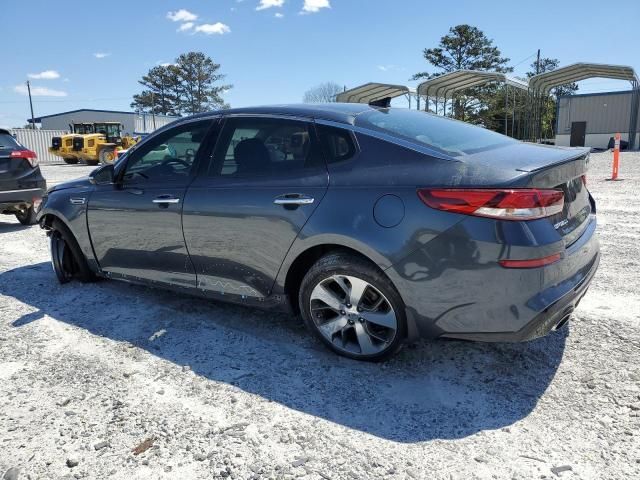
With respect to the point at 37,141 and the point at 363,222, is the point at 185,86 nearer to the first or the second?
the point at 37,141

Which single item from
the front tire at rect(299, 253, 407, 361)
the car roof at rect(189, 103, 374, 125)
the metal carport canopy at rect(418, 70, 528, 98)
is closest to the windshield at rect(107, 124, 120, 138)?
the metal carport canopy at rect(418, 70, 528, 98)

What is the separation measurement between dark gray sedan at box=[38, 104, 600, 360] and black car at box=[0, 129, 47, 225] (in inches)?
173

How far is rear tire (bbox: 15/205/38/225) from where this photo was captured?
26.5 feet

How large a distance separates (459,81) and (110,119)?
52.7m

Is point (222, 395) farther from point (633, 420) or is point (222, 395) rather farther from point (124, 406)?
point (633, 420)

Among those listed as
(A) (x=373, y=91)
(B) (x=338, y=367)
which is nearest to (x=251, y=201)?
(B) (x=338, y=367)

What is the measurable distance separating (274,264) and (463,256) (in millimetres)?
1213

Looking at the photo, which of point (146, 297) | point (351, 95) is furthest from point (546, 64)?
point (146, 297)

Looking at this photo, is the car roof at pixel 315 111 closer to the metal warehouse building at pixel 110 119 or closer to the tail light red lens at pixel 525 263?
the tail light red lens at pixel 525 263

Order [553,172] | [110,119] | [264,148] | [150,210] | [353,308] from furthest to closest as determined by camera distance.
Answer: [110,119] < [150,210] < [264,148] < [353,308] < [553,172]

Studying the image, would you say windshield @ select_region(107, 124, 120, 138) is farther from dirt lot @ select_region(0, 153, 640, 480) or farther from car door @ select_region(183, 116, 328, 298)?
car door @ select_region(183, 116, 328, 298)

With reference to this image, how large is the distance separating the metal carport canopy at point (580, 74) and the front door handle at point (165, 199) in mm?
27834

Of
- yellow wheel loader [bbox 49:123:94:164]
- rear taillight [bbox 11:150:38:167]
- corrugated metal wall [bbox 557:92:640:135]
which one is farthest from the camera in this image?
corrugated metal wall [bbox 557:92:640:135]

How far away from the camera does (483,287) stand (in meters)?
2.45
